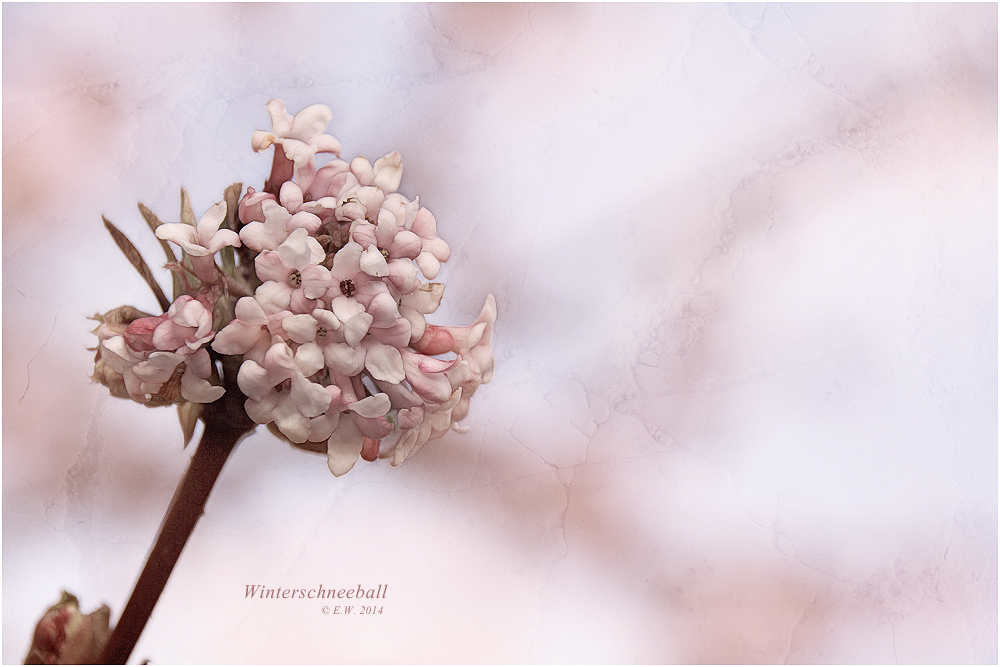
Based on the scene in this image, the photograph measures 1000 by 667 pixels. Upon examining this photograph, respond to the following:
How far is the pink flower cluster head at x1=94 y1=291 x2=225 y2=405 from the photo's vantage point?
65cm

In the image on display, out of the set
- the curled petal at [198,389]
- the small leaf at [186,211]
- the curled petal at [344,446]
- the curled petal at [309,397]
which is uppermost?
the small leaf at [186,211]

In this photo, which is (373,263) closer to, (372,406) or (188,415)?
(372,406)

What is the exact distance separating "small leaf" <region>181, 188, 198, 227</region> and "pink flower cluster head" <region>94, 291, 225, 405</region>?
98 millimetres

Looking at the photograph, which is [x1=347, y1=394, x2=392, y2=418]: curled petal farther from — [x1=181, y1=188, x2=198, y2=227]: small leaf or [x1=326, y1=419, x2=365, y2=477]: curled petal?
[x1=181, y1=188, x2=198, y2=227]: small leaf

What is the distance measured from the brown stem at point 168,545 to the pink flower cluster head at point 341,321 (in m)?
0.09

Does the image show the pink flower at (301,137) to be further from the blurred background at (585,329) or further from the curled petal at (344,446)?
the curled petal at (344,446)

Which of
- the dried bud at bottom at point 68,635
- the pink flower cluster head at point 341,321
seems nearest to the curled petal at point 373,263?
the pink flower cluster head at point 341,321

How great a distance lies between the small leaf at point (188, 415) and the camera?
2.35ft

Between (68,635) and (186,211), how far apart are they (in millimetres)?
444

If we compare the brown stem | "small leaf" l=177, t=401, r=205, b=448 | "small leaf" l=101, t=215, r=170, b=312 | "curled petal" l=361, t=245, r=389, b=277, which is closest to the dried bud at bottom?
the brown stem

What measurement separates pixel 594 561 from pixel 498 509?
4.7 inches

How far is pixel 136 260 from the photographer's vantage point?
2.47 ft

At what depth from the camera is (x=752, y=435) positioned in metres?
0.82

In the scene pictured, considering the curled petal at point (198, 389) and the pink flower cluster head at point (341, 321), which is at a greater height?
the pink flower cluster head at point (341, 321)
